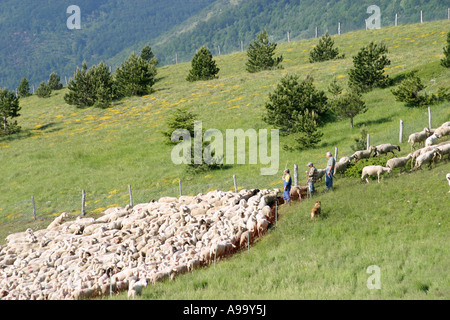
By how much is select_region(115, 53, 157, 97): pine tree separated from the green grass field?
9.94ft

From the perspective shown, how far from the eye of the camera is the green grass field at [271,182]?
1595 centimetres

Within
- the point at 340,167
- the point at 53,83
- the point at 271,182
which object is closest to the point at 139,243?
the point at 271,182

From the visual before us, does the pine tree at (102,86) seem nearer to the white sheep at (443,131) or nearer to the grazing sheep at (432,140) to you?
the white sheep at (443,131)

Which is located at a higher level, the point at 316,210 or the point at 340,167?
the point at 340,167

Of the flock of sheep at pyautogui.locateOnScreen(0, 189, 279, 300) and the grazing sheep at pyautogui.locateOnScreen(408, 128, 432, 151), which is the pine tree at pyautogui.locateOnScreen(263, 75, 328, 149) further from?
the flock of sheep at pyautogui.locateOnScreen(0, 189, 279, 300)

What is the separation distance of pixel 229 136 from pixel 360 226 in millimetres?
31339

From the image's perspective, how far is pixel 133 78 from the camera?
82.8m

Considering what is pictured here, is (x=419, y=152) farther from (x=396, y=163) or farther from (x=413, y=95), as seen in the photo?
(x=413, y=95)

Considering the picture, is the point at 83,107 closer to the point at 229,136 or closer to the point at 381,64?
the point at 229,136

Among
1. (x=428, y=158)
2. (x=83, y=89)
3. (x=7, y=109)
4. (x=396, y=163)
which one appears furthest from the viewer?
(x=83, y=89)

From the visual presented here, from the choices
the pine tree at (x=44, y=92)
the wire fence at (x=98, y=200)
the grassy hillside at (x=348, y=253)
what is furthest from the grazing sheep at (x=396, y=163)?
the pine tree at (x=44, y=92)

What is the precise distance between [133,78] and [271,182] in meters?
57.6

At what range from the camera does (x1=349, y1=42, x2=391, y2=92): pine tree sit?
5400 cm

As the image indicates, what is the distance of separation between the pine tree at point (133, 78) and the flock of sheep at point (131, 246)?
5764cm
